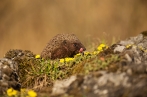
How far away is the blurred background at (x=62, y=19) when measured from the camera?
43.4ft

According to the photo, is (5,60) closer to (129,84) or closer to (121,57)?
(121,57)

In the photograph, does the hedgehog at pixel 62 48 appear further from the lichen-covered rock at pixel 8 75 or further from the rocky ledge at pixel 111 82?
the rocky ledge at pixel 111 82

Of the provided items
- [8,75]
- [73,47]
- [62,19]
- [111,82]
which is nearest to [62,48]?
[73,47]

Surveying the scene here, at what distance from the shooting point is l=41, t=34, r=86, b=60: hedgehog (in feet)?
26.6

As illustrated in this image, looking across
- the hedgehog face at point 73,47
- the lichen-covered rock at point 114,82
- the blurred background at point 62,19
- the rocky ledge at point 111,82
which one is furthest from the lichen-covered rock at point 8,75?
the blurred background at point 62,19

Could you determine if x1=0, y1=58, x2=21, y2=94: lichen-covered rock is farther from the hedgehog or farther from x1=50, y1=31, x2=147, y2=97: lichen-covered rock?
the hedgehog

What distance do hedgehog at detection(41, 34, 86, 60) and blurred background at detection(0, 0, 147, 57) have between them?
461 centimetres

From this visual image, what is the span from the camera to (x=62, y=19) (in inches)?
537

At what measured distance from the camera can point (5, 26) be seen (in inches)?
527

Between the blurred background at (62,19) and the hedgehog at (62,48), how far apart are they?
4.61 meters

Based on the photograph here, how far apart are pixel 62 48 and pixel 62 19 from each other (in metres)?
5.58

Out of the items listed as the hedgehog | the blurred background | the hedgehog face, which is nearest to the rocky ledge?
the hedgehog

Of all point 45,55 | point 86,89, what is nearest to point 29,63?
point 45,55

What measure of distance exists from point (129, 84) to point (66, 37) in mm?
4473
